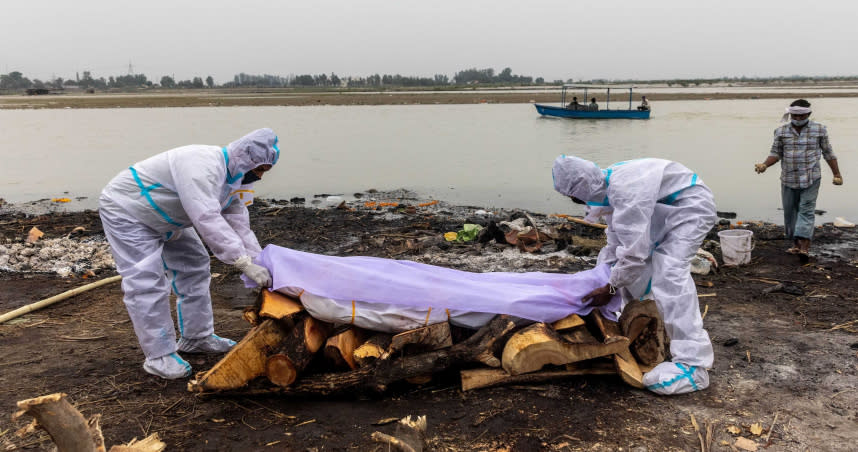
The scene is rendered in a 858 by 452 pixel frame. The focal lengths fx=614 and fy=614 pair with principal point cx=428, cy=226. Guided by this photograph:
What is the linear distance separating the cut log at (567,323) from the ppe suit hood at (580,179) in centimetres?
82

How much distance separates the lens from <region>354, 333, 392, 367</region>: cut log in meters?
3.56

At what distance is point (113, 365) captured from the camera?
4262 mm

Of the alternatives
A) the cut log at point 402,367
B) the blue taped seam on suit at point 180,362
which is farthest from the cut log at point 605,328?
the blue taped seam on suit at point 180,362

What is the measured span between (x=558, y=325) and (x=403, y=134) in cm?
2141

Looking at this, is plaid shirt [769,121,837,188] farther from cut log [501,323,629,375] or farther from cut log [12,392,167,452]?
cut log [12,392,167,452]

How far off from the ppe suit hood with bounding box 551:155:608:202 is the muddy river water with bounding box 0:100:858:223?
7.10 m

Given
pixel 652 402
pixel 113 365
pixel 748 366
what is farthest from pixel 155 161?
pixel 748 366

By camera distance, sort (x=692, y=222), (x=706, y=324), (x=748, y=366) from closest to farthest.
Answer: (x=692, y=222) < (x=748, y=366) < (x=706, y=324)

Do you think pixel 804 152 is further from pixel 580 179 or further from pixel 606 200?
pixel 580 179

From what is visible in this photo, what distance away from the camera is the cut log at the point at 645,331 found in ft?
12.6

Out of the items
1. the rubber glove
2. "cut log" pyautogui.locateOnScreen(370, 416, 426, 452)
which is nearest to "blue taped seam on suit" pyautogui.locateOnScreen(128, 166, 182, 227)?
the rubber glove

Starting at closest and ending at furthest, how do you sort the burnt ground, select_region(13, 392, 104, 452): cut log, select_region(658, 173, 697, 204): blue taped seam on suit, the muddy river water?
select_region(13, 392, 104, 452): cut log < the burnt ground < select_region(658, 173, 697, 204): blue taped seam on suit < the muddy river water

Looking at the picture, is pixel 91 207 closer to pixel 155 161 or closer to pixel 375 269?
pixel 155 161

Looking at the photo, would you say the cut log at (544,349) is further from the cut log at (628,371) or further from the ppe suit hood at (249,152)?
the ppe suit hood at (249,152)
